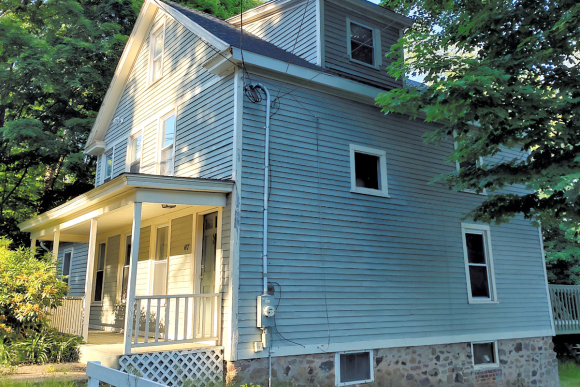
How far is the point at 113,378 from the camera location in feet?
13.4

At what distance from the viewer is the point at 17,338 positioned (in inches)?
346

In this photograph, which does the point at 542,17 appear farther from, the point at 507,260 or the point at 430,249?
the point at 507,260

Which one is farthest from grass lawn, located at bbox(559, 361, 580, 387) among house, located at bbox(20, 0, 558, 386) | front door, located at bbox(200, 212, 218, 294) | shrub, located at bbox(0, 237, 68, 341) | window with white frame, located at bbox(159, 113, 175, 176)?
shrub, located at bbox(0, 237, 68, 341)

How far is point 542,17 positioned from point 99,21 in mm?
16089

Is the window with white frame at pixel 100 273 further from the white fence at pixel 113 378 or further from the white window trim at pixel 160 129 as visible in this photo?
the white fence at pixel 113 378

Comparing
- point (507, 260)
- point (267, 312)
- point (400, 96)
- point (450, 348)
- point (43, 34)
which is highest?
point (43, 34)

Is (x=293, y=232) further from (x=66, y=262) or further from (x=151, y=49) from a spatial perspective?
(x=66, y=262)

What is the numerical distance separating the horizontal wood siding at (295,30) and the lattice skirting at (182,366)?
638 cm

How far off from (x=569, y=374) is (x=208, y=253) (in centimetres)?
1124

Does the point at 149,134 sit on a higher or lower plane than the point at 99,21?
lower

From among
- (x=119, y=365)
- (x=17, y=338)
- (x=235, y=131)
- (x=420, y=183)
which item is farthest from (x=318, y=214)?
(x=17, y=338)

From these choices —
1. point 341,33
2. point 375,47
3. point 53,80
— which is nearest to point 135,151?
point 53,80

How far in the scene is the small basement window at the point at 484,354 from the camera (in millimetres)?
10711

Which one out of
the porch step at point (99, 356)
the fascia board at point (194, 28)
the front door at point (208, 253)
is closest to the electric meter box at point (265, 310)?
the front door at point (208, 253)
